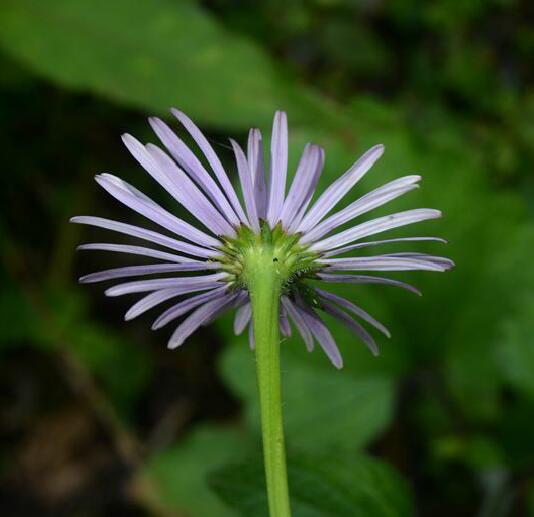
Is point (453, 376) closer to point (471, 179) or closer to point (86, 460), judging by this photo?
point (471, 179)

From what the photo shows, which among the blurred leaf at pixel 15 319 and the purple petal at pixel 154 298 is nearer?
the purple petal at pixel 154 298

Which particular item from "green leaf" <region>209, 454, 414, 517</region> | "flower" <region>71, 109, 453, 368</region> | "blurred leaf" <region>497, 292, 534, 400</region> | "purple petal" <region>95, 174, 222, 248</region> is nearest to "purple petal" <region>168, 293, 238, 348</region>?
"flower" <region>71, 109, 453, 368</region>

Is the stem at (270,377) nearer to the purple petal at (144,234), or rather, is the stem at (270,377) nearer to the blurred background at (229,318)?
the purple petal at (144,234)

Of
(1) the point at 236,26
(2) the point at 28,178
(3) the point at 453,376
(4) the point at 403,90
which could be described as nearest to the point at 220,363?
(3) the point at 453,376

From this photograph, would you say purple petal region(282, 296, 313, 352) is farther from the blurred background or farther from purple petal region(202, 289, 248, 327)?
the blurred background

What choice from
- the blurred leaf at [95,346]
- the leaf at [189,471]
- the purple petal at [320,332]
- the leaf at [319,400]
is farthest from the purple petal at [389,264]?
the blurred leaf at [95,346]

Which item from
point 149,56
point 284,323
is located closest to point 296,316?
point 284,323

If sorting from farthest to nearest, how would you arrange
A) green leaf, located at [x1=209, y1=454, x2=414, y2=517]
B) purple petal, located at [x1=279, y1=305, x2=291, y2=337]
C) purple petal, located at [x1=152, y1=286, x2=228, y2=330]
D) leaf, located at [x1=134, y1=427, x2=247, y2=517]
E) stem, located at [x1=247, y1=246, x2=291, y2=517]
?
leaf, located at [x1=134, y1=427, x2=247, y2=517]
green leaf, located at [x1=209, y1=454, x2=414, y2=517]
purple petal, located at [x1=279, y1=305, x2=291, y2=337]
purple petal, located at [x1=152, y1=286, x2=228, y2=330]
stem, located at [x1=247, y1=246, x2=291, y2=517]

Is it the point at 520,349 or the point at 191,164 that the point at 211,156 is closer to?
the point at 191,164
